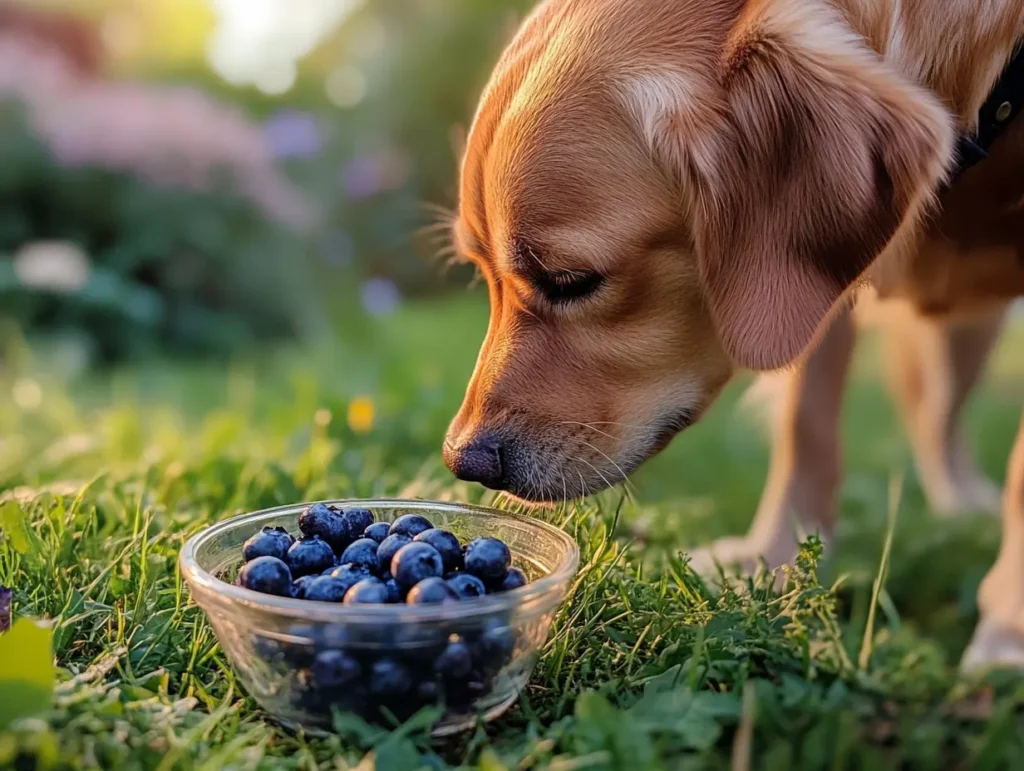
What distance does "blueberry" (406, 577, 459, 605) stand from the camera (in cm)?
120

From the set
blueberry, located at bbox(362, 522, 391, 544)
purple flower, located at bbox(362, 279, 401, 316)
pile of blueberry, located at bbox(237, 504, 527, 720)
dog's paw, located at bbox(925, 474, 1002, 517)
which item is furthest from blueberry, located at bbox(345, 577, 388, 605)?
purple flower, located at bbox(362, 279, 401, 316)

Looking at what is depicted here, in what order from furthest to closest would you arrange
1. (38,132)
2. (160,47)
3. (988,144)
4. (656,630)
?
(160,47)
(38,132)
(988,144)
(656,630)

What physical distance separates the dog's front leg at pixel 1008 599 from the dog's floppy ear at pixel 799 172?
0.68m

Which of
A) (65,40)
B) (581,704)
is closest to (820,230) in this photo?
(581,704)

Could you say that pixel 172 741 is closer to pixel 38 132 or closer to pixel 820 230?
pixel 820 230

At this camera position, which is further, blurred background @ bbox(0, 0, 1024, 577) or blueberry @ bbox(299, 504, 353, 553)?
blurred background @ bbox(0, 0, 1024, 577)

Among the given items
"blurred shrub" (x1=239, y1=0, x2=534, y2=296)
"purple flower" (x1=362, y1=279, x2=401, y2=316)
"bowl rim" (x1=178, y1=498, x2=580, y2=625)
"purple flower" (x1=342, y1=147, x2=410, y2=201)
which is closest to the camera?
"bowl rim" (x1=178, y1=498, x2=580, y2=625)

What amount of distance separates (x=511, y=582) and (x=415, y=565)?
0.14 meters

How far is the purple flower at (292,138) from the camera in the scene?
682 cm

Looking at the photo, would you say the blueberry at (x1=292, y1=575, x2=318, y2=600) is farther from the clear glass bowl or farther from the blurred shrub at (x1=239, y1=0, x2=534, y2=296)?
the blurred shrub at (x1=239, y1=0, x2=534, y2=296)

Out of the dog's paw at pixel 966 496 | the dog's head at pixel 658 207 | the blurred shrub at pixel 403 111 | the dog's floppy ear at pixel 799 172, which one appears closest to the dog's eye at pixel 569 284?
the dog's head at pixel 658 207

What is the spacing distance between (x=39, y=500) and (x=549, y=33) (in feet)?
4.22

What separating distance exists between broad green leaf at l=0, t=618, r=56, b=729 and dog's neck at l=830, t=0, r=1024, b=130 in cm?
154

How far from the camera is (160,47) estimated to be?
8336mm
